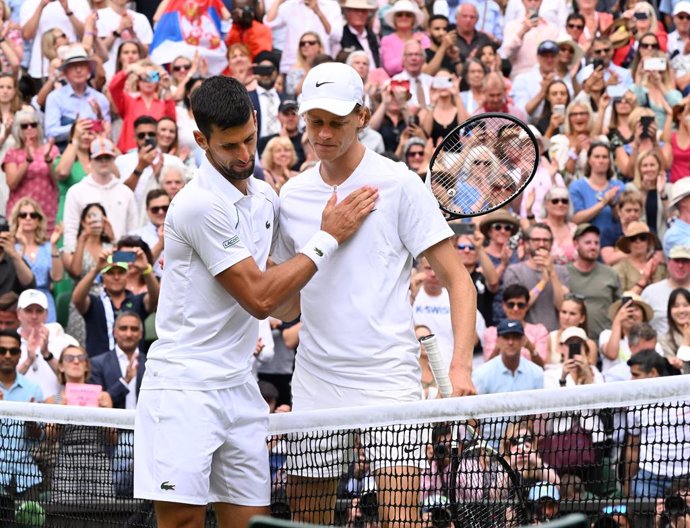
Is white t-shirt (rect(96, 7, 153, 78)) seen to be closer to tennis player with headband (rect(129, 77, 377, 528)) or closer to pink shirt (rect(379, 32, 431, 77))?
pink shirt (rect(379, 32, 431, 77))

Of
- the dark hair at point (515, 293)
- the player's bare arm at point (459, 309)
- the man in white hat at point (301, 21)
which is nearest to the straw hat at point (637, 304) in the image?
the dark hair at point (515, 293)

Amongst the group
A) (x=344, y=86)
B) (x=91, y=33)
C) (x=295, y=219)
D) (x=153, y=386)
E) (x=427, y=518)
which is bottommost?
(x=427, y=518)

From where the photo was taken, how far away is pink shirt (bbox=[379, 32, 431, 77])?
1662cm

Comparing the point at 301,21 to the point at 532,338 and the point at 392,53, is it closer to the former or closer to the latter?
the point at 392,53

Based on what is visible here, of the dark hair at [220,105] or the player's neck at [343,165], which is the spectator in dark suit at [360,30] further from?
the dark hair at [220,105]

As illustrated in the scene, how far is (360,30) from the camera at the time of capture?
17016mm

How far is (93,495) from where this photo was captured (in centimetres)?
700

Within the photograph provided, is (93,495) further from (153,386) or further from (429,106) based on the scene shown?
(429,106)

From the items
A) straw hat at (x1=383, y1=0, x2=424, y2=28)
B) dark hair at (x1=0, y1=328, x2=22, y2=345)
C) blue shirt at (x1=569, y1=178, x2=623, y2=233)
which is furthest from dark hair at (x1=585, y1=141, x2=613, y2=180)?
dark hair at (x1=0, y1=328, x2=22, y2=345)

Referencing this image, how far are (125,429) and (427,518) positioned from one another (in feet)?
5.15

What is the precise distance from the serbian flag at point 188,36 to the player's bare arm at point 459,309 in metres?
10.2

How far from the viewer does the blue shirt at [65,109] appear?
48.3 feet

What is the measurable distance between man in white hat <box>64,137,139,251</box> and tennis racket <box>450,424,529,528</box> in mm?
7197

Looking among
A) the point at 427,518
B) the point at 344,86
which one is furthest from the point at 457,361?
the point at 344,86
